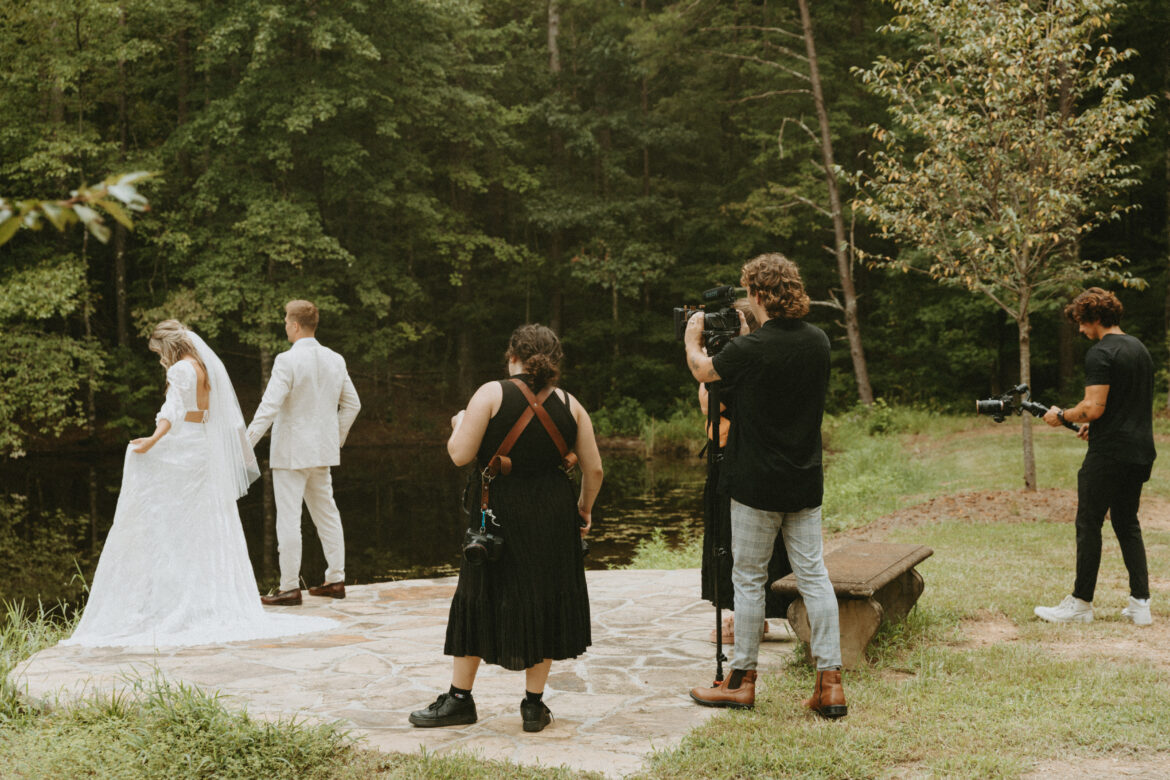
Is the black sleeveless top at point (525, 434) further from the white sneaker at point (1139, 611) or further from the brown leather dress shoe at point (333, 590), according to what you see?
the white sneaker at point (1139, 611)

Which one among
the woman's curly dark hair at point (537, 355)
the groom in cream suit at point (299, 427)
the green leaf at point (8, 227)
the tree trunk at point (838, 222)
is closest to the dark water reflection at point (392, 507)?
the groom in cream suit at point (299, 427)

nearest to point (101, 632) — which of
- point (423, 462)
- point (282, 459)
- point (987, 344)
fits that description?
point (282, 459)

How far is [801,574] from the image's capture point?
4.49 metres

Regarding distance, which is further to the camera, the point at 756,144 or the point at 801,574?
the point at 756,144

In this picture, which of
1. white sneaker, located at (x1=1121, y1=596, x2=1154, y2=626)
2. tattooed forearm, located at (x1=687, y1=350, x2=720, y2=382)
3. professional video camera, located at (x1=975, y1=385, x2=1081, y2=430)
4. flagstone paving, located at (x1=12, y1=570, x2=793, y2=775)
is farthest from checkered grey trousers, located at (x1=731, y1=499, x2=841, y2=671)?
white sneaker, located at (x1=1121, y1=596, x2=1154, y2=626)

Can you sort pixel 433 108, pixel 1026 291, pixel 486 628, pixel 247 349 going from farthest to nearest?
pixel 247 349 < pixel 433 108 < pixel 1026 291 < pixel 486 628

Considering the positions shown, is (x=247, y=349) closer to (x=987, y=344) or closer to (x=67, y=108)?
(x=67, y=108)

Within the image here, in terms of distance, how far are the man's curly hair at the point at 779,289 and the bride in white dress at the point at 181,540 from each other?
3.64 metres

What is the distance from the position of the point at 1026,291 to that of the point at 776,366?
26.1 feet

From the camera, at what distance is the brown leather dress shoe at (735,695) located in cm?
450

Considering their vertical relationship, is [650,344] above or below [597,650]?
above

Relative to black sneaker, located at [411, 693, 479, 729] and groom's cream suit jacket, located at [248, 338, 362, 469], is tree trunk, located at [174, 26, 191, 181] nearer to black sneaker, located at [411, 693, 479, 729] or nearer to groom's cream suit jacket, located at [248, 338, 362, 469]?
groom's cream suit jacket, located at [248, 338, 362, 469]

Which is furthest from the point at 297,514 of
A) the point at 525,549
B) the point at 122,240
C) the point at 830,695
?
the point at 122,240

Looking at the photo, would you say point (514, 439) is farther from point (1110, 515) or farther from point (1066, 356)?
point (1066, 356)
